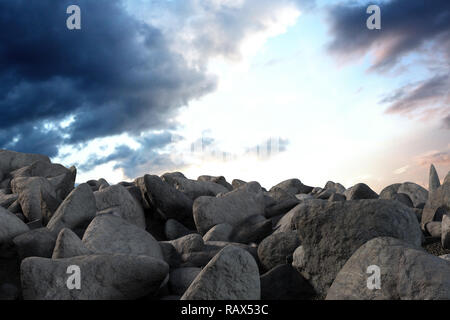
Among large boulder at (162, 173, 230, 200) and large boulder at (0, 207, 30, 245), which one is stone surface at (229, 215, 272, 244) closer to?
large boulder at (162, 173, 230, 200)

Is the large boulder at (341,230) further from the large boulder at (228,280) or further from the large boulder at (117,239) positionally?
the large boulder at (117,239)

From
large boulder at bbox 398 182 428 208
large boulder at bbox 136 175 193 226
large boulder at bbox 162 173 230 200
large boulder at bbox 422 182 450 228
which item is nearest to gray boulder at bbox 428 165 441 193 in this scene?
large boulder at bbox 398 182 428 208

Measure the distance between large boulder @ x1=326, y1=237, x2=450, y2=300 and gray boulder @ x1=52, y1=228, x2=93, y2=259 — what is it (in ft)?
9.06

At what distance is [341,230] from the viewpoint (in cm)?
464

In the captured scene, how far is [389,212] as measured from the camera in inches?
180

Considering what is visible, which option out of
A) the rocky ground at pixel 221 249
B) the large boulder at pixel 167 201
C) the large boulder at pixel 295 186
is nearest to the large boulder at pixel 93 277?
the rocky ground at pixel 221 249

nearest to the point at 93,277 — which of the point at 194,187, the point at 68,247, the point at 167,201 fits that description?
the point at 68,247

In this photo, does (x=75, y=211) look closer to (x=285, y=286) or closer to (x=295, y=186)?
(x=285, y=286)

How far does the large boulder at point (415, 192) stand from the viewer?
432 inches

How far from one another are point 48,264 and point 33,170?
303 inches

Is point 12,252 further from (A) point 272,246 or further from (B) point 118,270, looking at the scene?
(A) point 272,246

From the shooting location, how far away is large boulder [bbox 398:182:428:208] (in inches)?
432

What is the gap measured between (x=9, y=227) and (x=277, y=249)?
3708 millimetres
